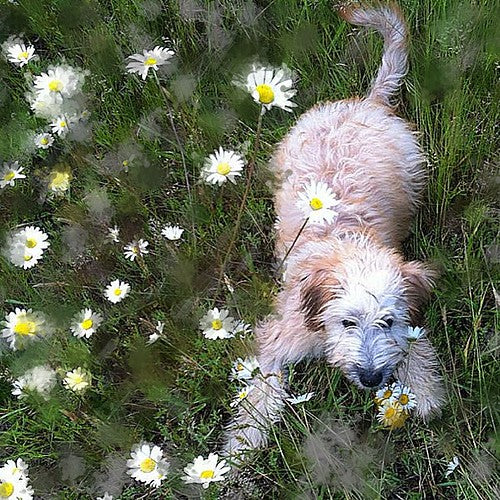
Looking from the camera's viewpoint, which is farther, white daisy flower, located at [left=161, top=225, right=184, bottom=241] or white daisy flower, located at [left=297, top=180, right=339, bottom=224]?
white daisy flower, located at [left=161, top=225, right=184, bottom=241]

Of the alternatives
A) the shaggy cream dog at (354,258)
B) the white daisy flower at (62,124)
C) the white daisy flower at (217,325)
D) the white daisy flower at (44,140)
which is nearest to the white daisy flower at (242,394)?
the shaggy cream dog at (354,258)

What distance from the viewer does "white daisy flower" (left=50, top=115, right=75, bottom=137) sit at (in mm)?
3034

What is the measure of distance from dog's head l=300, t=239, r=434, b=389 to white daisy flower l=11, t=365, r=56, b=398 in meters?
0.94

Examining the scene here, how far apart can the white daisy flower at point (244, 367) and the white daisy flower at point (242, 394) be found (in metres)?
0.04

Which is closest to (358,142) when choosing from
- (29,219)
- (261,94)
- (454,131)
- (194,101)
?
(454,131)

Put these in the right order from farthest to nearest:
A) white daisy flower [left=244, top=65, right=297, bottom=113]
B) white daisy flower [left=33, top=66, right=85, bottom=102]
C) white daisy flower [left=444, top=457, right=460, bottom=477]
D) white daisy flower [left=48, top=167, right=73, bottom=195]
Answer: white daisy flower [left=48, top=167, right=73, bottom=195] < white daisy flower [left=33, top=66, right=85, bottom=102] < white daisy flower [left=444, top=457, right=460, bottom=477] < white daisy flower [left=244, top=65, right=297, bottom=113]

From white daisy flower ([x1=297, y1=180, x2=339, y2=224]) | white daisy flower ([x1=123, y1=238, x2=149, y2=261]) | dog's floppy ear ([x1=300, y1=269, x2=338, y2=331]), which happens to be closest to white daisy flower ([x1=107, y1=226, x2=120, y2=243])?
white daisy flower ([x1=123, y1=238, x2=149, y2=261])

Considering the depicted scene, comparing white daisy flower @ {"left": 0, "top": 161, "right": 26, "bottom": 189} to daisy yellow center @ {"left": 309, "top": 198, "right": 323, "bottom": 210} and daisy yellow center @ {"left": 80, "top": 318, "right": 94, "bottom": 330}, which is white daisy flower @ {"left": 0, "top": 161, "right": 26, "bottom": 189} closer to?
daisy yellow center @ {"left": 80, "top": 318, "right": 94, "bottom": 330}

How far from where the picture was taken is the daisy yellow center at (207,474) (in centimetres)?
220

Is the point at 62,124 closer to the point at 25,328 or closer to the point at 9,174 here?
the point at 9,174

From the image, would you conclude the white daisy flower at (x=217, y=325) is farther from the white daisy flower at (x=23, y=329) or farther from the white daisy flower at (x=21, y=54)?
the white daisy flower at (x=21, y=54)

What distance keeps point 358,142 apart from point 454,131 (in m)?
0.39

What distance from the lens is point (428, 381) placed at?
2.73m

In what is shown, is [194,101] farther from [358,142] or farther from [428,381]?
[428,381]
